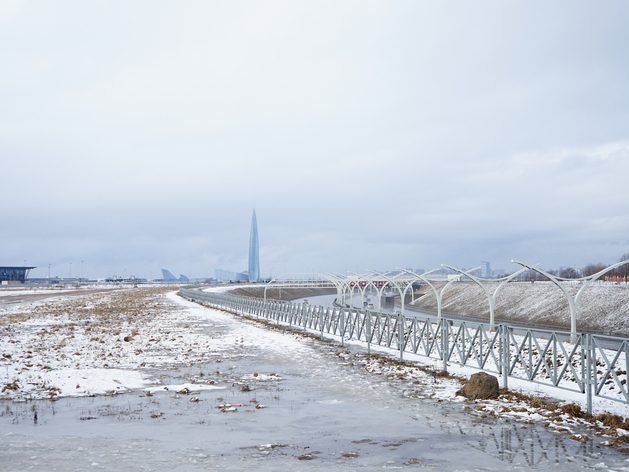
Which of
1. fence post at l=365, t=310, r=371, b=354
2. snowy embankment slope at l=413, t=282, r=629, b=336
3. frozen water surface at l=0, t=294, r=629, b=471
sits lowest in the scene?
snowy embankment slope at l=413, t=282, r=629, b=336

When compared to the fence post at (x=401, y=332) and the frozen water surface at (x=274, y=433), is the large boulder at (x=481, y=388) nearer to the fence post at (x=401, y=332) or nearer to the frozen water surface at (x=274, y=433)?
the frozen water surface at (x=274, y=433)

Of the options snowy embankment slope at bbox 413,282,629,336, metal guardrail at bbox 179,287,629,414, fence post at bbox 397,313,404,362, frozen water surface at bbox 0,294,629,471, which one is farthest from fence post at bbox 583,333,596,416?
snowy embankment slope at bbox 413,282,629,336

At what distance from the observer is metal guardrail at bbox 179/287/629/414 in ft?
34.7

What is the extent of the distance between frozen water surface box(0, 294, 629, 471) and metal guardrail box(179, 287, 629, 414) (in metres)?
2.08

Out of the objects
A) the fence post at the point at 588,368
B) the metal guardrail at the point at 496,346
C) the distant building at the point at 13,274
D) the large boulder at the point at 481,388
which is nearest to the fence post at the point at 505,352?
the metal guardrail at the point at 496,346

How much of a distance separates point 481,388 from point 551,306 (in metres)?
52.8

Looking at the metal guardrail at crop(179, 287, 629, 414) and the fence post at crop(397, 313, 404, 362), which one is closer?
the metal guardrail at crop(179, 287, 629, 414)

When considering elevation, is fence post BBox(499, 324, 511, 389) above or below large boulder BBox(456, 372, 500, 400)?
above

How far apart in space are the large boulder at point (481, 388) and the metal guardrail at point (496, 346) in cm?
84

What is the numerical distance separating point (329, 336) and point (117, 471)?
1942cm

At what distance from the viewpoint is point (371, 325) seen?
68.7ft

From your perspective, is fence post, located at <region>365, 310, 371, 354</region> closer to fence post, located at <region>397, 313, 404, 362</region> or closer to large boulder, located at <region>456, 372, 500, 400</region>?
fence post, located at <region>397, 313, 404, 362</region>

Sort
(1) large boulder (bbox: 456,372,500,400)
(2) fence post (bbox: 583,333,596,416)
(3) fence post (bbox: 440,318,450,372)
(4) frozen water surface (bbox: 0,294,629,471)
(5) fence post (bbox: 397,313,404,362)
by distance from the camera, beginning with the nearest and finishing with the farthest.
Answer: (4) frozen water surface (bbox: 0,294,629,471)
(2) fence post (bbox: 583,333,596,416)
(1) large boulder (bbox: 456,372,500,400)
(3) fence post (bbox: 440,318,450,372)
(5) fence post (bbox: 397,313,404,362)

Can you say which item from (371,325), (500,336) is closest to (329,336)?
(371,325)
